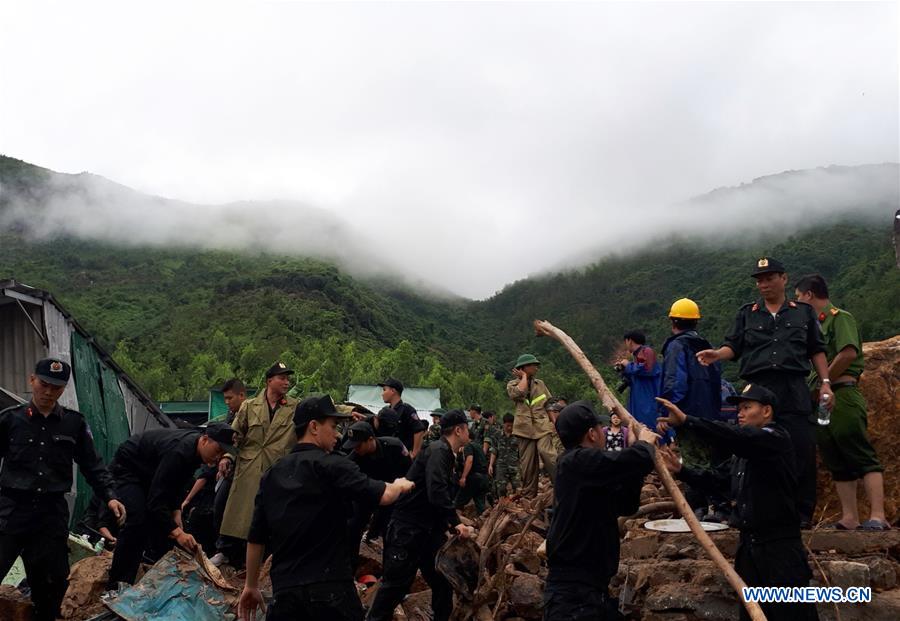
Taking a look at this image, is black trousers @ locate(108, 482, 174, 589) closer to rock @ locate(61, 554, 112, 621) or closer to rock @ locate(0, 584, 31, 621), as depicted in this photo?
rock @ locate(61, 554, 112, 621)

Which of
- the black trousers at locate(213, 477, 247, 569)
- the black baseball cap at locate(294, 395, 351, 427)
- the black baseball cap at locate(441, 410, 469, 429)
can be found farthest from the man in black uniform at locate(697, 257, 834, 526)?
the black trousers at locate(213, 477, 247, 569)

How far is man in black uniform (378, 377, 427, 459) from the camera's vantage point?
798 cm

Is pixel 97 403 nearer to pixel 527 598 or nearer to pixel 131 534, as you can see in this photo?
pixel 131 534

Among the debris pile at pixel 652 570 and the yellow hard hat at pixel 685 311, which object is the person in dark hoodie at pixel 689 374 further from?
the debris pile at pixel 652 570

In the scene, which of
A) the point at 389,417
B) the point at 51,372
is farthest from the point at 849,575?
the point at 51,372

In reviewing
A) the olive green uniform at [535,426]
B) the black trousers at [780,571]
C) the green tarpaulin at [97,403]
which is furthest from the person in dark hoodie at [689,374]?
the green tarpaulin at [97,403]

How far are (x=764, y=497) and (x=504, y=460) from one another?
9897 millimetres

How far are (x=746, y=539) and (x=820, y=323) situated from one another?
2111mm

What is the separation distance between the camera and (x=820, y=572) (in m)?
4.71

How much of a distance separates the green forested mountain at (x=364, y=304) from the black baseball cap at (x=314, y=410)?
2278cm

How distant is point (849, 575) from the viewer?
4.71 m

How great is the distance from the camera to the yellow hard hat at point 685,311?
5875mm

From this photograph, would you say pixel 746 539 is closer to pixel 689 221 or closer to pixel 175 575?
pixel 175 575

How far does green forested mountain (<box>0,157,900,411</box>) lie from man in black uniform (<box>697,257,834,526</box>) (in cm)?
2240
